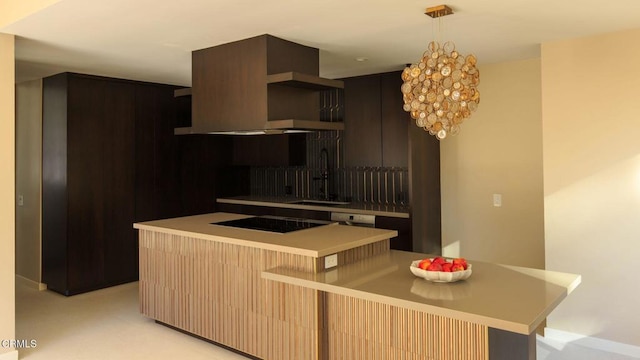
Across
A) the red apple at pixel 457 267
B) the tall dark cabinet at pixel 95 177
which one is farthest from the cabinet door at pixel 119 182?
the red apple at pixel 457 267

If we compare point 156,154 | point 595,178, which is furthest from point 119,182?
point 595,178

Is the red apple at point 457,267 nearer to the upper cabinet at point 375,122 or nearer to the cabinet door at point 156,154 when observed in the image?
the upper cabinet at point 375,122

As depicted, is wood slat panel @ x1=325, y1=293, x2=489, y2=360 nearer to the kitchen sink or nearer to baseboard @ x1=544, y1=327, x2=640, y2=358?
baseboard @ x1=544, y1=327, x2=640, y2=358

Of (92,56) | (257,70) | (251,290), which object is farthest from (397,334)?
(92,56)

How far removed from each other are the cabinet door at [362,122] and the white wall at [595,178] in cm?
172

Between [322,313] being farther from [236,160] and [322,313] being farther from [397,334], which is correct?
[236,160]

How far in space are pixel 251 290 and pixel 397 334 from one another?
119 cm

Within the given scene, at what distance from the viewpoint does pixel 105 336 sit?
151 inches

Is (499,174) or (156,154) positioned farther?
(156,154)

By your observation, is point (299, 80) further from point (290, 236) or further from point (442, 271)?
point (442, 271)

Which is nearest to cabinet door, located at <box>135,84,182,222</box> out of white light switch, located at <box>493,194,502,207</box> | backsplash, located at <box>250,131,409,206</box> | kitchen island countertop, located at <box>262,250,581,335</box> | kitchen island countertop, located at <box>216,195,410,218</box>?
kitchen island countertop, located at <box>216,195,410,218</box>

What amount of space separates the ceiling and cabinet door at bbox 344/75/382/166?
607 millimetres

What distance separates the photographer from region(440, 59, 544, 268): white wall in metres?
4.38

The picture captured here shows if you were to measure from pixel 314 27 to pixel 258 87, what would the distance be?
2.19ft
